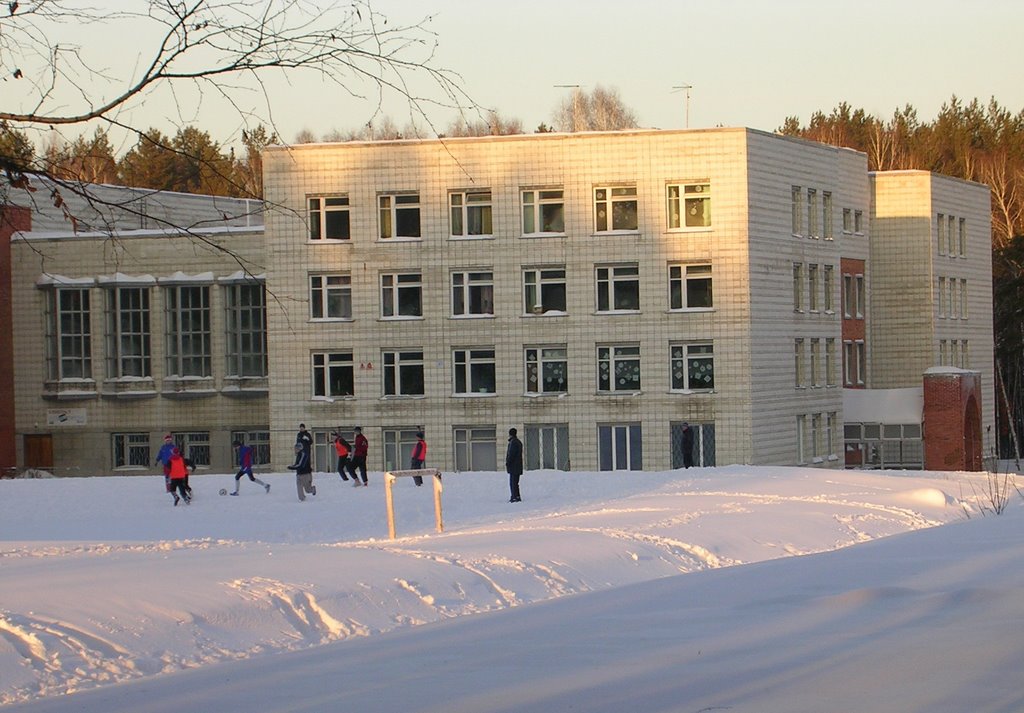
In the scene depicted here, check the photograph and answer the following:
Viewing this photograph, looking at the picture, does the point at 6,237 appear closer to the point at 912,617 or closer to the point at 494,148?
the point at 494,148

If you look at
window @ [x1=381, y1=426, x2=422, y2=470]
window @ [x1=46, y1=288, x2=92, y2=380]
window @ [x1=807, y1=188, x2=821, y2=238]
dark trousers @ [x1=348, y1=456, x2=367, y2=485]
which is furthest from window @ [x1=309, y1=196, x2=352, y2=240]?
dark trousers @ [x1=348, y1=456, x2=367, y2=485]

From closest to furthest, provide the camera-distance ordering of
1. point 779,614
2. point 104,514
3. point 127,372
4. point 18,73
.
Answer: point 18,73 < point 779,614 < point 104,514 < point 127,372

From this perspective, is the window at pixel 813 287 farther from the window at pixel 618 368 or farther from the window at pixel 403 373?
the window at pixel 403 373

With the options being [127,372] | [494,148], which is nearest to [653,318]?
[494,148]

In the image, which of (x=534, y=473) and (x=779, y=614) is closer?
(x=779, y=614)

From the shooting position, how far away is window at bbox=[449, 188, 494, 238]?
63812mm

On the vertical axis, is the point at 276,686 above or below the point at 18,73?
below

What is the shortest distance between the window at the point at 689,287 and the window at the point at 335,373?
1244 centimetres

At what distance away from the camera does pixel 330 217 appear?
64.9 m

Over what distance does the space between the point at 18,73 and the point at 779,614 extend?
8.73 metres

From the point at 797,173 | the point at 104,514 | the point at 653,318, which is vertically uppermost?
the point at 797,173

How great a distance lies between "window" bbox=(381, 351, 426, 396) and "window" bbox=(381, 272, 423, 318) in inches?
58.8

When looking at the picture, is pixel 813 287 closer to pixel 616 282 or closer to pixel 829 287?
pixel 829 287

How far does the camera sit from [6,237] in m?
70.7
